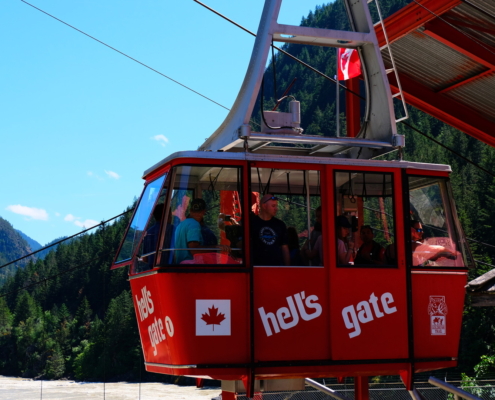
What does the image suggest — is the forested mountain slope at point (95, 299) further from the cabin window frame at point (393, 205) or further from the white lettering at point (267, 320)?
the white lettering at point (267, 320)

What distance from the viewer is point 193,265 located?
7.00m

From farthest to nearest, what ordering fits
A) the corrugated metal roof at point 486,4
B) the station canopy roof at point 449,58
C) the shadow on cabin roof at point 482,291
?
1. the station canopy roof at point 449,58
2. the corrugated metal roof at point 486,4
3. the shadow on cabin roof at point 482,291

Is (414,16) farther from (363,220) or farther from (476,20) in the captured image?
(363,220)

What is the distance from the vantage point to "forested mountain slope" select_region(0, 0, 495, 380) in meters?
107

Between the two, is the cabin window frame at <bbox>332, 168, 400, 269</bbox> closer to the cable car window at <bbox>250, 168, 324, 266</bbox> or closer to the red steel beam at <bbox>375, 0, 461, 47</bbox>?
the cable car window at <bbox>250, 168, 324, 266</bbox>

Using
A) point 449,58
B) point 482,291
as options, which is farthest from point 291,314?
point 449,58

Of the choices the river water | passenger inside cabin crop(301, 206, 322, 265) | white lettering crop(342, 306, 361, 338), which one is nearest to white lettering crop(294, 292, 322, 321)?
white lettering crop(342, 306, 361, 338)

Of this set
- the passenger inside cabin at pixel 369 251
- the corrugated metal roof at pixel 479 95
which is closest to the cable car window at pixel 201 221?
the passenger inside cabin at pixel 369 251

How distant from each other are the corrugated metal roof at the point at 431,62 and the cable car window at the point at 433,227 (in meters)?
6.71

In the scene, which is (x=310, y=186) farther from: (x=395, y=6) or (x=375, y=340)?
(x=395, y=6)

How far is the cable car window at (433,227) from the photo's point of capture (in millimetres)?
7852

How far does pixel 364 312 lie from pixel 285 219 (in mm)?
1232

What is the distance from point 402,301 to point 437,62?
8376 millimetres

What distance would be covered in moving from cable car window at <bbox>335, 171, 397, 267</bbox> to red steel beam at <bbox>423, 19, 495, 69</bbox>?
6460mm
